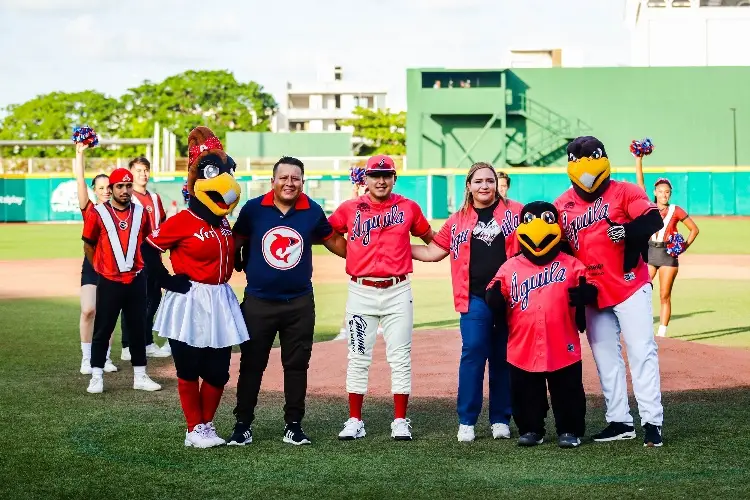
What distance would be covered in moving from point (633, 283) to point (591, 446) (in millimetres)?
999

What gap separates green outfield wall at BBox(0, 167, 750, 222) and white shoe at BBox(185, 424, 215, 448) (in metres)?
37.9

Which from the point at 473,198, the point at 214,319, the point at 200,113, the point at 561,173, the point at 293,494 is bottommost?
the point at 293,494

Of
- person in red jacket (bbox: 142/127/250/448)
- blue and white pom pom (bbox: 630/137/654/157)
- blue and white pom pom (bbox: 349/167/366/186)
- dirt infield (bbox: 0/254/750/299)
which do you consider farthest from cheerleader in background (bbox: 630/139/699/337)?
dirt infield (bbox: 0/254/750/299)

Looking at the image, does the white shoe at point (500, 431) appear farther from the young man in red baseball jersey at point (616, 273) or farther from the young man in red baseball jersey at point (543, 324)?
the young man in red baseball jersey at point (616, 273)

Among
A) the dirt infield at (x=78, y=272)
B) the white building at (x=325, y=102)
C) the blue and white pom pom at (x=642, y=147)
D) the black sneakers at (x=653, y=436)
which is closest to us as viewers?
the black sneakers at (x=653, y=436)

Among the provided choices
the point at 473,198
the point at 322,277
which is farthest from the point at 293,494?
the point at 322,277

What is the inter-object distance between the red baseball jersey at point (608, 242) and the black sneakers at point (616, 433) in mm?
740

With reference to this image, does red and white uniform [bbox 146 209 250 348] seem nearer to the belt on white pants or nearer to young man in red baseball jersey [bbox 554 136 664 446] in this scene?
the belt on white pants

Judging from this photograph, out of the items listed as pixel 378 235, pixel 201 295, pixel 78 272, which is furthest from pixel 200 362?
pixel 78 272

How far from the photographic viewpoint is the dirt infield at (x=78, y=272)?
717 inches

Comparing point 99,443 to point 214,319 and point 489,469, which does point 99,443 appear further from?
point 489,469

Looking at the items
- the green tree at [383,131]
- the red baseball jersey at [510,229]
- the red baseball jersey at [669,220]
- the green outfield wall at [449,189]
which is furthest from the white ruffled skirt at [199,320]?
the green tree at [383,131]

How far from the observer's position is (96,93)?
80938 millimetres

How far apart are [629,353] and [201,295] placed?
2594mm
